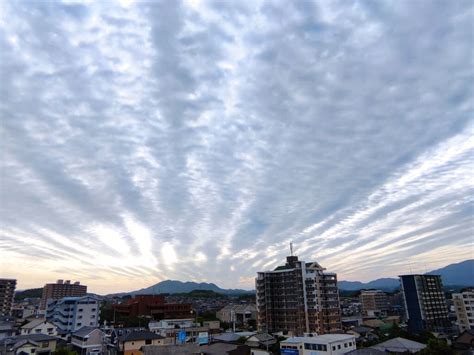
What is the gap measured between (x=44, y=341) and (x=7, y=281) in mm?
64221

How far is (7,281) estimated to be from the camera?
313 feet

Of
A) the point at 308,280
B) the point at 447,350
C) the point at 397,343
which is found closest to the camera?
the point at 447,350

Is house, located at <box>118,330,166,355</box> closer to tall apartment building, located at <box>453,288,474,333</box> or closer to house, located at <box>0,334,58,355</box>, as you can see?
house, located at <box>0,334,58,355</box>

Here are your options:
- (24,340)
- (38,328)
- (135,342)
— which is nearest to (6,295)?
(38,328)

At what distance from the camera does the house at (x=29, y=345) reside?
4055 cm

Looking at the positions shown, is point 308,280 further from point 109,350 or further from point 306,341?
point 109,350

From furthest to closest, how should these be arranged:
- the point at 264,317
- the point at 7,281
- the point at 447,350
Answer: the point at 7,281
the point at 264,317
the point at 447,350

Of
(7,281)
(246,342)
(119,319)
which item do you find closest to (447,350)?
(246,342)

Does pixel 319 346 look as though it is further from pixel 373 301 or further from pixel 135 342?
Answer: pixel 373 301

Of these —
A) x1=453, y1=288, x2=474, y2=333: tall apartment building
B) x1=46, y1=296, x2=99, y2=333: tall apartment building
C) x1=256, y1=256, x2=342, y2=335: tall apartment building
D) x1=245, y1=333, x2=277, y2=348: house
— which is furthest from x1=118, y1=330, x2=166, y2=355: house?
x1=453, y1=288, x2=474, y2=333: tall apartment building

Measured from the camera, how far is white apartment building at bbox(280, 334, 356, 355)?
38.1 metres

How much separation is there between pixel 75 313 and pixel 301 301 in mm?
45456

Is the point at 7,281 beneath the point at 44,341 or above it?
above

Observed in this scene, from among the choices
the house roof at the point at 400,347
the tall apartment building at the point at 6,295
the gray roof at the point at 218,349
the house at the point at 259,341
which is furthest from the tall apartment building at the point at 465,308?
the tall apartment building at the point at 6,295
